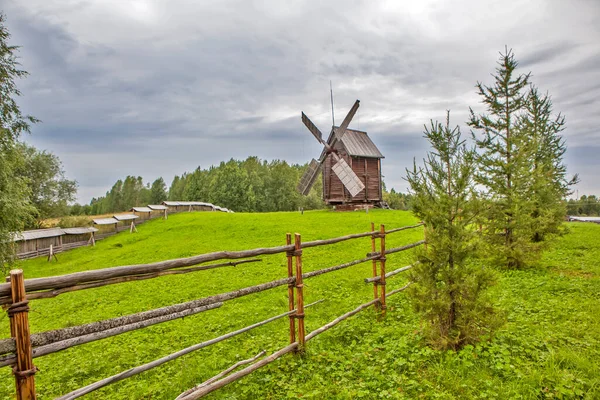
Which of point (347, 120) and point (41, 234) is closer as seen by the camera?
point (41, 234)

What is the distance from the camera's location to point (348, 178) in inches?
1182

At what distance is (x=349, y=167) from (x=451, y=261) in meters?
25.2

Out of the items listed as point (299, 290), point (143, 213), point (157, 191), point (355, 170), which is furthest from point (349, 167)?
point (157, 191)

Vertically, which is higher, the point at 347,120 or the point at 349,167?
the point at 347,120

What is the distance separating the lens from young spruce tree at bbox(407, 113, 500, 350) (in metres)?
5.19

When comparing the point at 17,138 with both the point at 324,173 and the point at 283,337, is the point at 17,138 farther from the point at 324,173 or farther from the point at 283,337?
the point at 324,173

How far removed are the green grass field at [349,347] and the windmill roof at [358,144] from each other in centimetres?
2022

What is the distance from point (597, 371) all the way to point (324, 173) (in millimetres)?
29261

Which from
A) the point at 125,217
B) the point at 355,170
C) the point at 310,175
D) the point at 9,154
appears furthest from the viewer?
the point at 310,175

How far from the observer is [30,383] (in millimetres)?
2801

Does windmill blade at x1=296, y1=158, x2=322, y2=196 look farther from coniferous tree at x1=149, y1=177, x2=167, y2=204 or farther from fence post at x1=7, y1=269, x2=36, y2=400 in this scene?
coniferous tree at x1=149, y1=177, x2=167, y2=204

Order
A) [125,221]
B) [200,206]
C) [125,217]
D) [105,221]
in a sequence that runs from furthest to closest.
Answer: [200,206] < [125,221] < [125,217] < [105,221]

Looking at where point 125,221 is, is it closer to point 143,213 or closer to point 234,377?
point 143,213

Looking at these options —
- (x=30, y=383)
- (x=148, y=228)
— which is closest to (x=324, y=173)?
(x=148, y=228)
